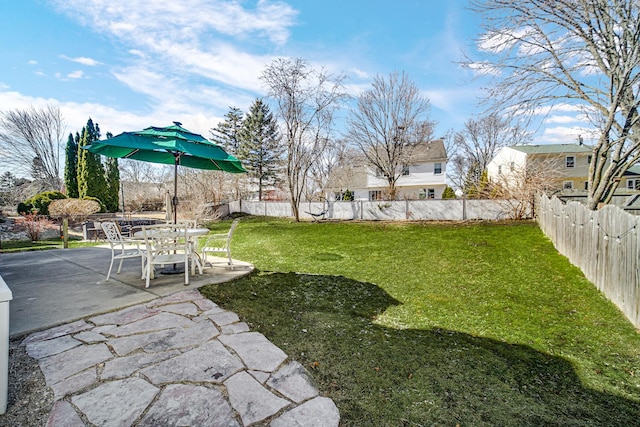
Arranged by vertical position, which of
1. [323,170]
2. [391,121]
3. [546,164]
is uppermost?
[391,121]

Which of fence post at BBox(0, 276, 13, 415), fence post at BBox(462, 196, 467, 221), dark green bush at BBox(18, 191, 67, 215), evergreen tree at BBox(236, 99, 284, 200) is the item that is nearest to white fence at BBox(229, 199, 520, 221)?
fence post at BBox(462, 196, 467, 221)

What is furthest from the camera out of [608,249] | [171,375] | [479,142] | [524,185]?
[479,142]

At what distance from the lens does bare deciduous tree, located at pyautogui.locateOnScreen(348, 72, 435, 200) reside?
17.0 meters

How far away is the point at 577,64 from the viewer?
6.65 metres

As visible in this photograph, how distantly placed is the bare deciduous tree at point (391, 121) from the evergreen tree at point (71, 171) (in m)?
18.1

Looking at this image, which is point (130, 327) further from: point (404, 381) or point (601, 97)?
point (601, 97)

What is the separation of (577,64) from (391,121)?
36.2 ft

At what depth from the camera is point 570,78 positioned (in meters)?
6.77

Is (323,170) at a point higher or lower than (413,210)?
higher

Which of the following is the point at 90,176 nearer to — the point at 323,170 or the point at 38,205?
the point at 38,205

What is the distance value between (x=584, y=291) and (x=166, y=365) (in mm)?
5776

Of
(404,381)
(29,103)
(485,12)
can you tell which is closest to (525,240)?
(485,12)

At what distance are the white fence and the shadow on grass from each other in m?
11.5

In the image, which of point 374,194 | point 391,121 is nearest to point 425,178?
point 374,194
